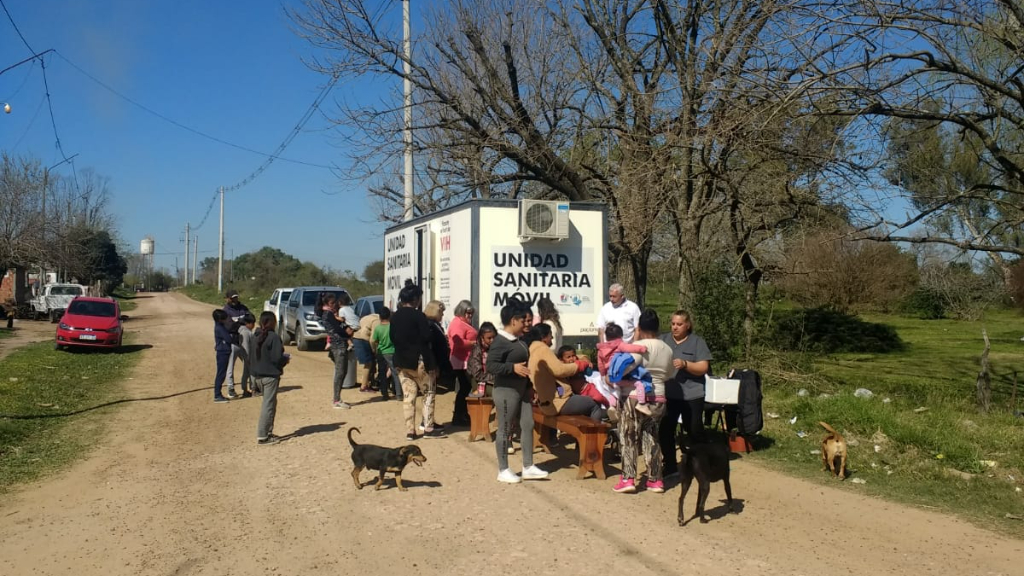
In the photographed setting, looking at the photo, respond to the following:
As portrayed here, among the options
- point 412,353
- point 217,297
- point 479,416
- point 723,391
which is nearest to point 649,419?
point 723,391

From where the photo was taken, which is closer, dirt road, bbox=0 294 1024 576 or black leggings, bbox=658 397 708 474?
dirt road, bbox=0 294 1024 576

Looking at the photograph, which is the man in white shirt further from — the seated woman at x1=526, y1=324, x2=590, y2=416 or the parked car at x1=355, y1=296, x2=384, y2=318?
the parked car at x1=355, y1=296, x2=384, y2=318

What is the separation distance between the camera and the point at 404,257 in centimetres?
1502

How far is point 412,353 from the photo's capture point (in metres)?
9.66

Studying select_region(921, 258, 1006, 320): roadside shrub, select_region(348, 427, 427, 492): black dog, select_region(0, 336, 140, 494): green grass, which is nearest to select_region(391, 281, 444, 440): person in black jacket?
select_region(348, 427, 427, 492): black dog

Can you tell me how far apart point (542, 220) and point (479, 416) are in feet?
10.9

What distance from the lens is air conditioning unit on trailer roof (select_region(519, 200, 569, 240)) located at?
11.8m

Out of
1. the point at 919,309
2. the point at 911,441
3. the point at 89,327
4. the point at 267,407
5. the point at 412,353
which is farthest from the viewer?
the point at 919,309

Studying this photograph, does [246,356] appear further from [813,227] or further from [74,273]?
[74,273]

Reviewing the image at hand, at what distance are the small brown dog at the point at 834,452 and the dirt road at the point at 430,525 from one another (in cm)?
41

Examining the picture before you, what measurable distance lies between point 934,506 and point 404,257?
395 inches

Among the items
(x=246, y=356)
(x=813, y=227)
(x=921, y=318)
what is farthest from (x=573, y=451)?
(x=921, y=318)

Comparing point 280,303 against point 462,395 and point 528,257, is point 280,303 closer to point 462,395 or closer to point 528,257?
point 528,257

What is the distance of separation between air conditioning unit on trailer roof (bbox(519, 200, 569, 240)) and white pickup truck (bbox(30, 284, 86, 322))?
34.4 meters
